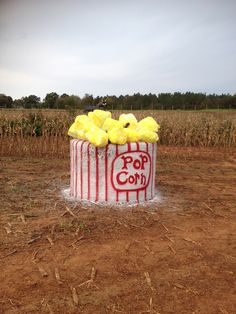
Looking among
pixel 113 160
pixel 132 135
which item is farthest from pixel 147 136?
pixel 113 160

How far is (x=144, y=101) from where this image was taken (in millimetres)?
32406

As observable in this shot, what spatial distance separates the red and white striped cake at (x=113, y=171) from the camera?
5.63m

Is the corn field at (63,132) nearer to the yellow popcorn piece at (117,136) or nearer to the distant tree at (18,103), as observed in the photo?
the yellow popcorn piece at (117,136)

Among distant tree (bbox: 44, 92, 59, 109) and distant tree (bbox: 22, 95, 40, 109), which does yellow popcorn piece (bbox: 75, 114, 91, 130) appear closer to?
distant tree (bbox: 44, 92, 59, 109)

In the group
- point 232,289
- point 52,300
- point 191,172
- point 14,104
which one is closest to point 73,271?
point 52,300

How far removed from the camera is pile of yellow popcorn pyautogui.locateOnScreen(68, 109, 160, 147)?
18.2 ft

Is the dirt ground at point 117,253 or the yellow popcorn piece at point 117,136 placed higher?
the yellow popcorn piece at point 117,136

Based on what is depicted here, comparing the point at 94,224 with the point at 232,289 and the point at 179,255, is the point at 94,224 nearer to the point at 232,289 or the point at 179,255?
the point at 179,255

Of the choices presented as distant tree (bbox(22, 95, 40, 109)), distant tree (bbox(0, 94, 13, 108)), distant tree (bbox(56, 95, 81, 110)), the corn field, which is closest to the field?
the corn field

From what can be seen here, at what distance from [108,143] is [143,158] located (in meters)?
0.57

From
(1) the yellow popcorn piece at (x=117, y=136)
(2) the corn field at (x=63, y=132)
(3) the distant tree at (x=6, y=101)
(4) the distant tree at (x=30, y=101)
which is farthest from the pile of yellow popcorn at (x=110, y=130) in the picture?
(3) the distant tree at (x=6, y=101)

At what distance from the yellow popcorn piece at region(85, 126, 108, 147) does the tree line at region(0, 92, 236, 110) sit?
17.0 meters

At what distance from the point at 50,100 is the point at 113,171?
20434mm

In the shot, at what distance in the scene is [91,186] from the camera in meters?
5.80
